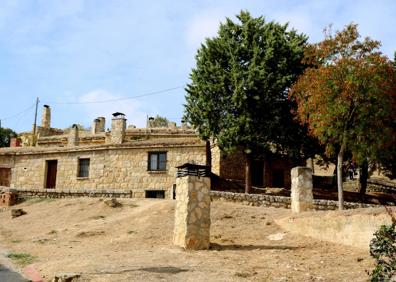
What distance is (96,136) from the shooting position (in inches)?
1821

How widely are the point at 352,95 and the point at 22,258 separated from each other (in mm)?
14147

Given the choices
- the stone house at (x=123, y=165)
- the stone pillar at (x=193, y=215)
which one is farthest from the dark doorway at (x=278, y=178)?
the stone pillar at (x=193, y=215)

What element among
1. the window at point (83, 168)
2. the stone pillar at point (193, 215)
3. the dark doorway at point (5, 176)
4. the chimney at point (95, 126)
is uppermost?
A: the chimney at point (95, 126)

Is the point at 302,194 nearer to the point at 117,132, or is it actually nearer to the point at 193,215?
the point at 193,215

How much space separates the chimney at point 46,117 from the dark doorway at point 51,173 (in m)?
18.4

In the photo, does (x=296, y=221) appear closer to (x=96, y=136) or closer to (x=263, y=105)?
(x=263, y=105)

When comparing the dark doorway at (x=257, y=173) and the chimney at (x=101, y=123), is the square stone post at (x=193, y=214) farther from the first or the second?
the chimney at (x=101, y=123)

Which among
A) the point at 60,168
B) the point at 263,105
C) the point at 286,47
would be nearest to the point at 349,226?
the point at 263,105

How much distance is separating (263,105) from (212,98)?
10.4ft

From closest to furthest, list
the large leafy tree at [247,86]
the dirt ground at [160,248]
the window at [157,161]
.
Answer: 1. the dirt ground at [160,248]
2. the large leafy tree at [247,86]
3. the window at [157,161]

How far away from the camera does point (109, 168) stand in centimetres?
3247

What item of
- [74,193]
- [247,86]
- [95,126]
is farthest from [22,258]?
[95,126]

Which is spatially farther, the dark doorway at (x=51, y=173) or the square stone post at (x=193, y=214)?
the dark doorway at (x=51, y=173)

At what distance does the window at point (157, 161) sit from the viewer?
31.3 m
